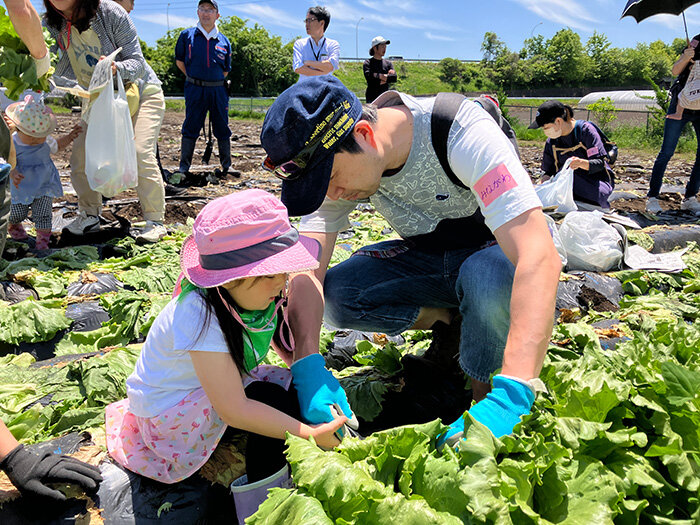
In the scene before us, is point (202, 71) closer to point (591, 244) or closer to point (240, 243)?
point (591, 244)

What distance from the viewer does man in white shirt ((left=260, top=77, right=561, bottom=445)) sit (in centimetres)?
Result: 154

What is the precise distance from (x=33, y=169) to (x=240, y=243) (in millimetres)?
3733

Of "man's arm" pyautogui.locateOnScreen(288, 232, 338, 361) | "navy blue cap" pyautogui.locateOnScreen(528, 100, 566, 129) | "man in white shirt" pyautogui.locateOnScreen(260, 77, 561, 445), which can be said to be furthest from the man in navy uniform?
"man's arm" pyautogui.locateOnScreen(288, 232, 338, 361)

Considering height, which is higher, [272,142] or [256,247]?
[272,142]

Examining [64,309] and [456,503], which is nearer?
[456,503]

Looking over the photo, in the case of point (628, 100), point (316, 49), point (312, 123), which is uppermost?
point (628, 100)

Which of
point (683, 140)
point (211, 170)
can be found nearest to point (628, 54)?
point (683, 140)

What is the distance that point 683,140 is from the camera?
15.6m

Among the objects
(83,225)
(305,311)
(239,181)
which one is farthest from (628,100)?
(305,311)

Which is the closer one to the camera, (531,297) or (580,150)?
(531,297)

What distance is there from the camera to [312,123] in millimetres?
1702

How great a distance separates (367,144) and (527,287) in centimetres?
71

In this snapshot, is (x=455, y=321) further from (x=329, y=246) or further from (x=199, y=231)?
(x=199, y=231)

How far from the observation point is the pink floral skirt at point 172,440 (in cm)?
Result: 172
